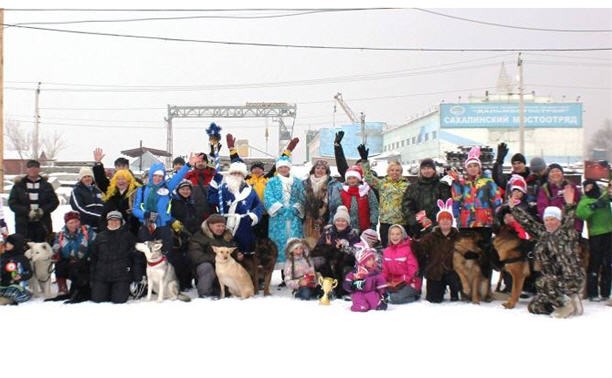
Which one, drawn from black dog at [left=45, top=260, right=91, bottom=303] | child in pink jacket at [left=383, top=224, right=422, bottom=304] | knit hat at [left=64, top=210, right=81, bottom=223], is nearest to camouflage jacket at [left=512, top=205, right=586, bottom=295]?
child in pink jacket at [left=383, top=224, right=422, bottom=304]

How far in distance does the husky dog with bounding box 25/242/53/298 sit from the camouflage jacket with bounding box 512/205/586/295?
18.3 ft

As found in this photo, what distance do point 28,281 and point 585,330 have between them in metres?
6.19

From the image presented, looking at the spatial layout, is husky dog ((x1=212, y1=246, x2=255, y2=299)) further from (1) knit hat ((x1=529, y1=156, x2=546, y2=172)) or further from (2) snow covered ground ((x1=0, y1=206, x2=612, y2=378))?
(1) knit hat ((x1=529, y1=156, x2=546, y2=172))

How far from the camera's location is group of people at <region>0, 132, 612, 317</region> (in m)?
5.99

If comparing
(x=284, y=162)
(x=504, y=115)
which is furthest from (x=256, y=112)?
(x=284, y=162)

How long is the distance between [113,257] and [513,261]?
458 cm

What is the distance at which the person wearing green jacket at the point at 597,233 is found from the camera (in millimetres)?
6094

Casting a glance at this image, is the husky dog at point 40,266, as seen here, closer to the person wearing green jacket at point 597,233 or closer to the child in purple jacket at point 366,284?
the child in purple jacket at point 366,284

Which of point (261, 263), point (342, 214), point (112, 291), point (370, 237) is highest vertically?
point (342, 214)

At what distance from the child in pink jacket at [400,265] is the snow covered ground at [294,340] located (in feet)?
0.87

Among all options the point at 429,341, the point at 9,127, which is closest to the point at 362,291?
the point at 429,341

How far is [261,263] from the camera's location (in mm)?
6762

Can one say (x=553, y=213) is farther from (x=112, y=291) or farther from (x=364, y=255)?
(x=112, y=291)

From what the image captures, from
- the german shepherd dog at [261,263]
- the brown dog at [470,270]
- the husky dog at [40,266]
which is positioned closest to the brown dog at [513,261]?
the brown dog at [470,270]
